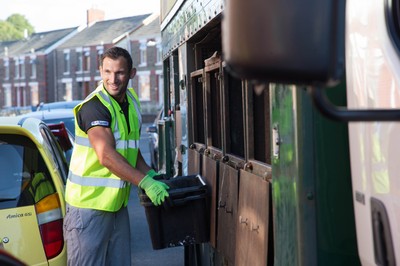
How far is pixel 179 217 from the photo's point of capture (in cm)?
480

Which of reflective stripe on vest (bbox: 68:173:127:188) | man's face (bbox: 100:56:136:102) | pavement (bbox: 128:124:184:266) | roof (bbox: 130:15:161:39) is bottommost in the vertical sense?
pavement (bbox: 128:124:184:266)

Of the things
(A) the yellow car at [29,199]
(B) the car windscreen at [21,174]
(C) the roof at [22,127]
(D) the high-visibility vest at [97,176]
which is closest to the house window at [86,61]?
(C) the roof at [22,127]

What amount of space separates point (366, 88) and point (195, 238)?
2.99 m

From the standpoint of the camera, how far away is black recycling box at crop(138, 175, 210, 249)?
4711mm

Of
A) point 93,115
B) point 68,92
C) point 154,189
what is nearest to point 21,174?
point 93,115

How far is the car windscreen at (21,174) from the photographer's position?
15.0ft

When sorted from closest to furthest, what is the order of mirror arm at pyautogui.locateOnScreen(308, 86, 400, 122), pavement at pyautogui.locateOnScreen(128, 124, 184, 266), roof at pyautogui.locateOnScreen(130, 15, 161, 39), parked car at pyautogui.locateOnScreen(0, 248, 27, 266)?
mirror arm at pyautogui.locateOnScreen(308, 86, 400, 122) → parked car at pyautogui.locateOnScreen(0, 248, 27, 266) → pavement at pyautogui.locateOnScreen(128, 124, 184, 266) → roof at pyautogui.locateOnScreen(130, 15, 161, 39)

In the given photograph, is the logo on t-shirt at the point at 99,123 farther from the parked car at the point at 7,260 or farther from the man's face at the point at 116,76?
the parked car at the point at 7,260

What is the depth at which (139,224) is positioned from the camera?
1091 cm

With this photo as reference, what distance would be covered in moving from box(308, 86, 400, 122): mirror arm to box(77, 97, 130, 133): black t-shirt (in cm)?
309

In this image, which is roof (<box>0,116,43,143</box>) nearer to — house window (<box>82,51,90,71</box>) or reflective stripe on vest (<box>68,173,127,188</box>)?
reflective stripe on vest (<box>68,173,127,188</box>)

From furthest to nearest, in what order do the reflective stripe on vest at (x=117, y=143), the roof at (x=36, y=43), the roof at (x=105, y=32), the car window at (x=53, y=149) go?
the roof at (x=36, y=43)
the roof at (x=105, y=32)
the car window at (x=53, y=149)
the reflective stripe on vest at (x=117, y=143)

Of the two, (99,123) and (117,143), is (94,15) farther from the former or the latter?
(99,123)

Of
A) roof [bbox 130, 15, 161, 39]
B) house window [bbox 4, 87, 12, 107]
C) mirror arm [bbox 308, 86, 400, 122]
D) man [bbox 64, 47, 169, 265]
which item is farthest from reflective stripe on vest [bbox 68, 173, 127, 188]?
house window [bbox 4, 87, 12, 107]
